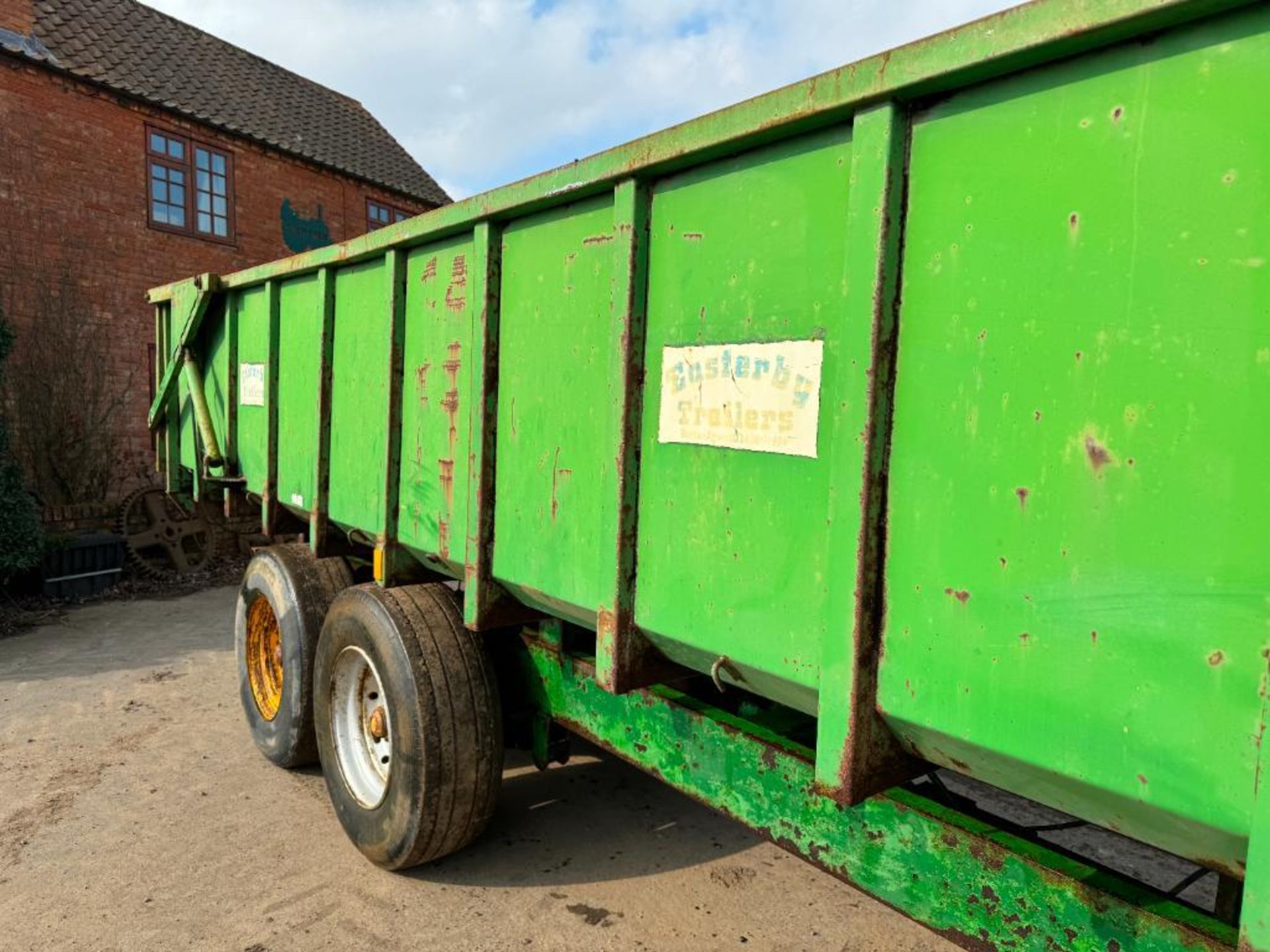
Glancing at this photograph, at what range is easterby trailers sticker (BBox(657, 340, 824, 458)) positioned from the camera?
1.65 metres

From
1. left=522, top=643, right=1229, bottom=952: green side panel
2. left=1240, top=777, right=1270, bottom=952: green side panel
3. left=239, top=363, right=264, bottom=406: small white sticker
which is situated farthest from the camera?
left=239, top=363, right=264, bottom=406: small white sticker

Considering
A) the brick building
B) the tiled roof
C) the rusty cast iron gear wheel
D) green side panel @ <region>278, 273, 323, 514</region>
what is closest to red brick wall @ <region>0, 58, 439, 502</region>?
the brick building

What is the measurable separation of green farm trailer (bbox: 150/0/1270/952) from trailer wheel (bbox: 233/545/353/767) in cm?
114

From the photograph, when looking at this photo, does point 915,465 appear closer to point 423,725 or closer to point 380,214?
point 423,725

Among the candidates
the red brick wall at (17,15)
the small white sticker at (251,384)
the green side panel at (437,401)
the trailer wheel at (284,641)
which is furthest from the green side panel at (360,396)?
the red brick wall at (17,15)

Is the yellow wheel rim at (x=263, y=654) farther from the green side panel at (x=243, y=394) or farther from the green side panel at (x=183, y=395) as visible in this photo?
the green side panel at (x=183, y=395)

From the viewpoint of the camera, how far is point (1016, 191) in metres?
1.32

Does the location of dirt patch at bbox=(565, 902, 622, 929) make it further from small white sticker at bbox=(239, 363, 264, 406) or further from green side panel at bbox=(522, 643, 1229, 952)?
small white sticker at bbox=(239, 363, 264, 406)

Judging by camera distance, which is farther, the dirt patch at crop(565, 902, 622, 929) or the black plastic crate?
the black plastic crate

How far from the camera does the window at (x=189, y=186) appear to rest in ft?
37.3

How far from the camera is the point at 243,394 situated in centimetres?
471

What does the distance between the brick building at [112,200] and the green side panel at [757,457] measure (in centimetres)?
1068

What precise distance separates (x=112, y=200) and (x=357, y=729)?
10.6 m

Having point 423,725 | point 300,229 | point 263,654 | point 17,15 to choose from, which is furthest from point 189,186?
point 423,725
